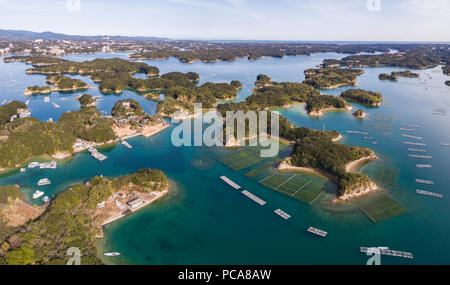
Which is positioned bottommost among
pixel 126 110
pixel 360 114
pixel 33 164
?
pixel 33 164

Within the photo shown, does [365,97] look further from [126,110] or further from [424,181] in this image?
[126,110]

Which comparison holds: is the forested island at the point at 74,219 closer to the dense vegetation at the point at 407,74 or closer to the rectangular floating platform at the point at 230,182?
the rectangular floating platform at the point at 230,182

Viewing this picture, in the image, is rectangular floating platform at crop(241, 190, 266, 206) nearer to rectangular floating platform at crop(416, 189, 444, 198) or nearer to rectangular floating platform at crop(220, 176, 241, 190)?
rectangular floating platform at crop(220, 176, 241, 190)

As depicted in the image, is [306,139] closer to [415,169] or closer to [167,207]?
[415,169]

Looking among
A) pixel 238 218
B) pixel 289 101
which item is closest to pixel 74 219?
pixel 238 218

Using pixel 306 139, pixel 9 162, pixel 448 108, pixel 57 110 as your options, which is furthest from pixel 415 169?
pixel 57 110

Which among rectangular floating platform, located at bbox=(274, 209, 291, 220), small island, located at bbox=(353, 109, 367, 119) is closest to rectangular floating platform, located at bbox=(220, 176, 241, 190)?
rectangular floating platform, located at bbox=(274, 209, 291, 220)
